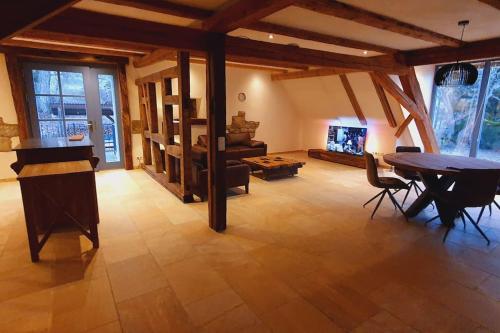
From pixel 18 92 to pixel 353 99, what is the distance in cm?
699

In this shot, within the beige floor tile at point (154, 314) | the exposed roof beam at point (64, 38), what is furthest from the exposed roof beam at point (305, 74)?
the beige floor tile at point (154, 314)

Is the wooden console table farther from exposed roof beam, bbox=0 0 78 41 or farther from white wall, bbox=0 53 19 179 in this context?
white wall, bbox=0 53 19 179

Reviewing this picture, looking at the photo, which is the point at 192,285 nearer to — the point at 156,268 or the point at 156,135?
the point at 156,268

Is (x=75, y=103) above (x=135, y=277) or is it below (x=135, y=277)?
above

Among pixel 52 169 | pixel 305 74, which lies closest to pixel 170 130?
pixel 52 169

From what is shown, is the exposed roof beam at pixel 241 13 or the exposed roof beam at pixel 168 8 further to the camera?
the exposed roof beam at pixel 168 8

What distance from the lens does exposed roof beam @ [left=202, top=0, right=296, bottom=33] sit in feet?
7.06

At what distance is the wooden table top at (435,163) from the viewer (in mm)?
3111

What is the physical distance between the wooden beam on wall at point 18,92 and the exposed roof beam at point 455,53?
684 centimetres

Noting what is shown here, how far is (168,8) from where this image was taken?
2.61 meters

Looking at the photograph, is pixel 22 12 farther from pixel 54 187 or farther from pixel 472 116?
pixel 472 116

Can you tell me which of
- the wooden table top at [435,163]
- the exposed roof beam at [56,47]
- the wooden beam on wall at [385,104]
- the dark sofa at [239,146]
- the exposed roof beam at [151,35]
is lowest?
the dark sofa at [239,146]

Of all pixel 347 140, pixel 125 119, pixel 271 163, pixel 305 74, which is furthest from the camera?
pixel 347 140

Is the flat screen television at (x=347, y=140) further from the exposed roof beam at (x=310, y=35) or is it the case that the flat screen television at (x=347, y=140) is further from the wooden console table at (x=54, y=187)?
the wooden console table at (x=54, y=187)
